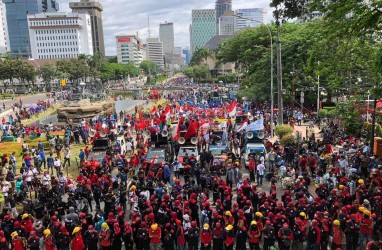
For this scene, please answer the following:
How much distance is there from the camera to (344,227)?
11734 millimetres

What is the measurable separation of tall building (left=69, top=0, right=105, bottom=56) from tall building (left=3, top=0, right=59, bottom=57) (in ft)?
52.3

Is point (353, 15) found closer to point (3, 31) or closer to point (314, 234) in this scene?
point (314, 234)

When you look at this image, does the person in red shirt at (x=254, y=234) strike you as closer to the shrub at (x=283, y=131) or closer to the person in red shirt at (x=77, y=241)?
the person in red shirt at (x=77, y=241)

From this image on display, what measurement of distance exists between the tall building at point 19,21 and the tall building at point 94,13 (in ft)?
52.3

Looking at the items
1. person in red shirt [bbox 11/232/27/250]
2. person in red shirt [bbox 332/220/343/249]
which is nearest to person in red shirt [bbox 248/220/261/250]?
person in red shirt [bbox 332/220/343/249]

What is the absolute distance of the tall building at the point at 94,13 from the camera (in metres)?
188

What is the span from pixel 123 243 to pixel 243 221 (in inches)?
167

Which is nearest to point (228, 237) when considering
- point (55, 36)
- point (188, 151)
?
point (188, 151)

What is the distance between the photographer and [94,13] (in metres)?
190

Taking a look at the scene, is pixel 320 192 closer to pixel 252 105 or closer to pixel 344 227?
pixel 344 227

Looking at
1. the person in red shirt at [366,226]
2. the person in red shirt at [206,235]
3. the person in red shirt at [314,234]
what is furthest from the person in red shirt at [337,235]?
the person in red shirt at [206,235]

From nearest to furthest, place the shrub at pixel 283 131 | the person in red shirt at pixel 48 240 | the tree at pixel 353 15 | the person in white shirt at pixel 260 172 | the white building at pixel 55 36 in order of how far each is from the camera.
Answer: the person in red shirt at pixel 48 240 → the tree at pixel 353 15 → the person in white shirt at pixel 260 172 → the shrub at pixel 283 131 → the white building at pixel 55 36

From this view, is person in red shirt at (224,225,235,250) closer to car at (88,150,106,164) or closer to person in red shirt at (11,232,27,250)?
person in red shirt at (11,232,27,250)

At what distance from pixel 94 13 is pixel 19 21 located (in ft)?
110
